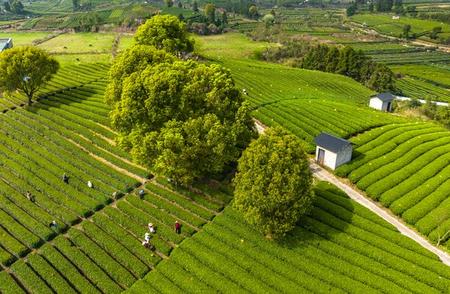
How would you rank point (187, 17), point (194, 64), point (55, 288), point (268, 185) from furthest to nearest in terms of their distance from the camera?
point (187, 17)
point (194, 64)
point (268, 185)
point (55, 288)

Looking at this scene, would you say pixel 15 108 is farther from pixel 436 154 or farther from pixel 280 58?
pixel 280 58

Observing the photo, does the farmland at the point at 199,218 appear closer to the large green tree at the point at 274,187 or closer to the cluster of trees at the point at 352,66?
the large green tree at the point at 274,187

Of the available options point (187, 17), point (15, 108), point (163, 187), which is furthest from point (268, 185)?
point (187, 17)

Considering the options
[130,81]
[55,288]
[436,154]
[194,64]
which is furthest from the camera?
[436,154]

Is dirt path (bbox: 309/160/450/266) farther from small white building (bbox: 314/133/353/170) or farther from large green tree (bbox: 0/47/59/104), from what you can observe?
large green tree (bbox: 0/47/59/104)

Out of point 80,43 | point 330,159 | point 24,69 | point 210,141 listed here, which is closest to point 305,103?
point 330,159

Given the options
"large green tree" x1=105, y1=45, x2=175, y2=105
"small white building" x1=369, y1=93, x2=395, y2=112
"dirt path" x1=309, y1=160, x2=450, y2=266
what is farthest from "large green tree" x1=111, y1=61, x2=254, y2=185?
"small white building" x1=369, y1=93, x2=395, y2=112

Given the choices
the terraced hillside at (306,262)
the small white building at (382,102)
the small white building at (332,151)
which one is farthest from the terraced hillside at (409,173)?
the small white building at (382,102)
